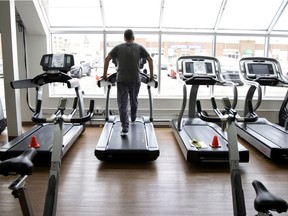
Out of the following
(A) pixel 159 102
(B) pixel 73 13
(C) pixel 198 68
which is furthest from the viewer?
(A) pixel 159 102

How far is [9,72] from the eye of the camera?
15.8ft

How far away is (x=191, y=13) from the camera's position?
245 inches

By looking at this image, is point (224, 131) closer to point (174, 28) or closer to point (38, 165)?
point (174, 28)

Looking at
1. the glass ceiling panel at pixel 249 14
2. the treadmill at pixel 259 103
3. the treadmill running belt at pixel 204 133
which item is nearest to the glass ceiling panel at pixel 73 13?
the glass ceiling panel at pixel 249 14

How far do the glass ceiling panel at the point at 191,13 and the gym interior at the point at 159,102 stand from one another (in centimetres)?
2

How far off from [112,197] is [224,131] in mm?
2765

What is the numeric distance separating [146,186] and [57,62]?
2767 mm

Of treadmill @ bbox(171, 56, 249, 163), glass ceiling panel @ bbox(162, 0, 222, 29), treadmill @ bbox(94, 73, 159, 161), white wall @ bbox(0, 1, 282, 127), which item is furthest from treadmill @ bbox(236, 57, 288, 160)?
treadmill @ bbox(94, 73, 159, 161)

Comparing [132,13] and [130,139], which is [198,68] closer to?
[132,13]

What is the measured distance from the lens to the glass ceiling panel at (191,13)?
19.7 ft

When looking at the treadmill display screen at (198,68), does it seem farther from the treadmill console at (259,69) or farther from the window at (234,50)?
the window at (234,50)

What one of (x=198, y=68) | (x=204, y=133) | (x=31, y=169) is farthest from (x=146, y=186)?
(x=198, y=68)

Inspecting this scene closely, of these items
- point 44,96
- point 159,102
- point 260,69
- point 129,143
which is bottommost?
point 129,143

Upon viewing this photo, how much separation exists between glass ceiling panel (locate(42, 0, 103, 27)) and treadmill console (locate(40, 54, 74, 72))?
1.47 metres
